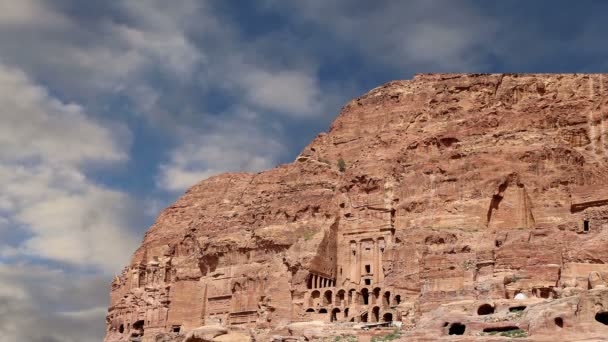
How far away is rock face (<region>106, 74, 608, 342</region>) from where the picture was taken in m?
57.6

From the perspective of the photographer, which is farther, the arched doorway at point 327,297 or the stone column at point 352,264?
the stone column at point 352,264

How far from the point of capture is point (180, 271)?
9475cm

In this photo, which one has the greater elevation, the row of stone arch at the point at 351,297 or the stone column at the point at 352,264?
the stone column at the point at 352,264

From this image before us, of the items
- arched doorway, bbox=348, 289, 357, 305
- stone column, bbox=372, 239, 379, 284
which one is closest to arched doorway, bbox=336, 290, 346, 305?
arched doorway, bbox=348, 289, 357, 305

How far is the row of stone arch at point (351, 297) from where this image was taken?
68750 mm

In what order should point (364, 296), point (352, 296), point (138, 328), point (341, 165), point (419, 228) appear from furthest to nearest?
point (138, 328)
point (341, 165)
point (352, 296)
point (364, 296)
point (419, 228)

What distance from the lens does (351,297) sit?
73.9 meters

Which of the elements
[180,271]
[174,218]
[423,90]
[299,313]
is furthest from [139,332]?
[423,90]

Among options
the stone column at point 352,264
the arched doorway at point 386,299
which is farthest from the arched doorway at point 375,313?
the stone column at point 352,264

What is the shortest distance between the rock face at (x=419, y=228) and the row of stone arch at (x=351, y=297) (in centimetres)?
13

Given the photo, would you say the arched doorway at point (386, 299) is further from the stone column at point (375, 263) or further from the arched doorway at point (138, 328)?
the arched doorway at point (138, 328)

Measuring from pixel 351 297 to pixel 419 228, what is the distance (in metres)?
7.95

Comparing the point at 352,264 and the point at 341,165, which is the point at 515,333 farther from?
the point at 341,165

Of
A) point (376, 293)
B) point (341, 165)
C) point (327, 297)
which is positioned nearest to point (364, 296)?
point (376, 293)
